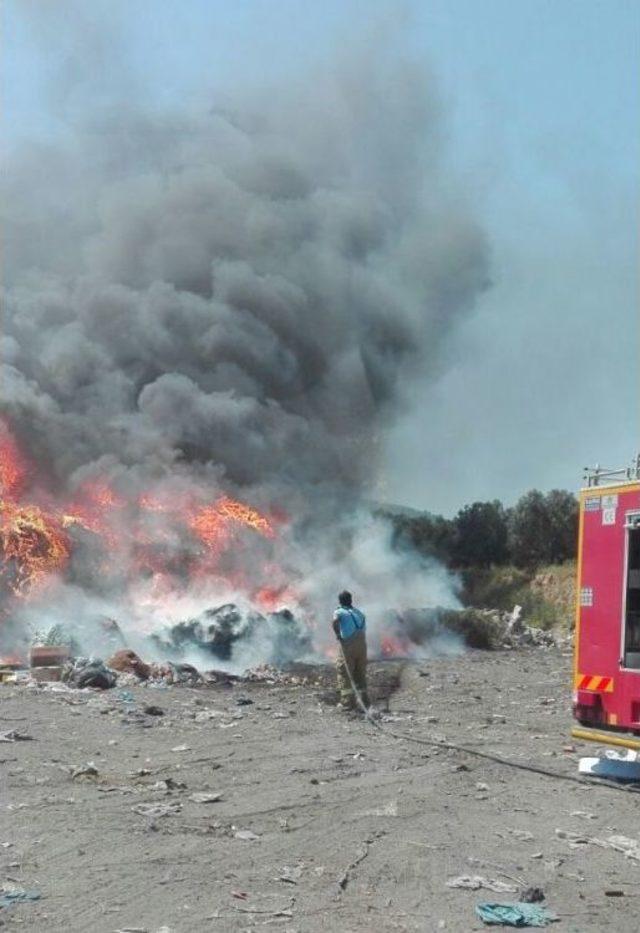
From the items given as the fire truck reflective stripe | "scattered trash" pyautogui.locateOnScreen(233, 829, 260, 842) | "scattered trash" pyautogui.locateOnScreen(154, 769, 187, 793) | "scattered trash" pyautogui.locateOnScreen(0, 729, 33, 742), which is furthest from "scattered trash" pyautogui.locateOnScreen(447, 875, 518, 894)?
"scattered trash" pyautogui.locateOnScreen(0, 729, 33, 742)

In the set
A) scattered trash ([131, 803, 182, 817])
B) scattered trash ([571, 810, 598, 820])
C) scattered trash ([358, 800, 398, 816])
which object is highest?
scattered trash ([571, 810, 598, 820])

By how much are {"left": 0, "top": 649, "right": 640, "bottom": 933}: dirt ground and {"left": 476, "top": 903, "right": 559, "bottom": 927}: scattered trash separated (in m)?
0.06

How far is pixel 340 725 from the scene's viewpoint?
10.3m

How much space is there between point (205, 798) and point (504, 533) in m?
37.9

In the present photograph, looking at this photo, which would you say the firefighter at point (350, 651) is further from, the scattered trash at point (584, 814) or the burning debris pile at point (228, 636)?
the burning debris pile at point (228, 636)

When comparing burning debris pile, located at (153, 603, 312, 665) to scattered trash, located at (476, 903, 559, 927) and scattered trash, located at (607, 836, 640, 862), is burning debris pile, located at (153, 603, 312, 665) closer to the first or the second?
scattered trash, located at (607, 836, 640, 862)

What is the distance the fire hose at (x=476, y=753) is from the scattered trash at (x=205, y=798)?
8.94 ft

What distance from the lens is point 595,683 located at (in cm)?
737

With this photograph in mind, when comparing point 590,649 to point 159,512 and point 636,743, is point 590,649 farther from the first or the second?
point 159,512

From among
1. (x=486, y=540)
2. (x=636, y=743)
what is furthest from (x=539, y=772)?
(x=486, y=540)

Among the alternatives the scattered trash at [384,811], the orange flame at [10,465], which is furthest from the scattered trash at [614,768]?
the orange flame at [10,465]

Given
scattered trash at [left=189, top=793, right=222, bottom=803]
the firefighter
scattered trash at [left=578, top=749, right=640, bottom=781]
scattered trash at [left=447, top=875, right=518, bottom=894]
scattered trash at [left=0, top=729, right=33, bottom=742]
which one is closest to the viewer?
scattered trash at [left=447, top=875, right=518, bottom=894]

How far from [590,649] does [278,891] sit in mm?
3698

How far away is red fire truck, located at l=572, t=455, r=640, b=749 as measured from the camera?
7102 mm
